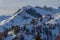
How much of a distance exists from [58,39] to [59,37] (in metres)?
0.34

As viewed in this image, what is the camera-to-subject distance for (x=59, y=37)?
25.0 m

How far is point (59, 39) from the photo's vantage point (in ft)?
81.0

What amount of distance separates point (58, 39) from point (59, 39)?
0.10m

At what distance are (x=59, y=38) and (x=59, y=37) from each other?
0.10 meters

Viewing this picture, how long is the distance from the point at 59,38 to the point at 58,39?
260mm

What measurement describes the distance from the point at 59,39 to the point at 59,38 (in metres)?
0.28

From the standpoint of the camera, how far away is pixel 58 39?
24.8 m

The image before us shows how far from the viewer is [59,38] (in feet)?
81.9

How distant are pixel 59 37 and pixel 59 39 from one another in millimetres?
355
